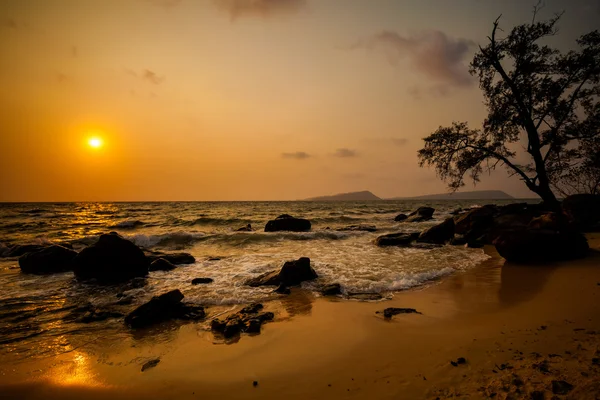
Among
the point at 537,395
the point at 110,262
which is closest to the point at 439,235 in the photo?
the point at 537,395

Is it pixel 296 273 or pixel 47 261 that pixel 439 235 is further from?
pixel 47 261

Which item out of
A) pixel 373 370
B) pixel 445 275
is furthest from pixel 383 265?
pixel 373 370

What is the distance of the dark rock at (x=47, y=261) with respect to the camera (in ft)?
39.9

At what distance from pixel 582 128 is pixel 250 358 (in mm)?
20053

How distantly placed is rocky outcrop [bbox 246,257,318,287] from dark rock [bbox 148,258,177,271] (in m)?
4.70

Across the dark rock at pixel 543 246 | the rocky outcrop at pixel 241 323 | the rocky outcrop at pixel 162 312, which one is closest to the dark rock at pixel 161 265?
the rocky outcrop at pixel 162 312

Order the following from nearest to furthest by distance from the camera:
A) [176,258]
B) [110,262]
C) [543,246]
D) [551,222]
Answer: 1. [543,246]
2. [110,262]
3. [551,222]
4. [176,258]

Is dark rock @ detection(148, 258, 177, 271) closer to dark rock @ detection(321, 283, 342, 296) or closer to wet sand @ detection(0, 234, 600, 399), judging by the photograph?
wet sand @ detection(0, 234, 600, 399)

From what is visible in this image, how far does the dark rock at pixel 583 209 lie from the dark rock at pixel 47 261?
27473mm

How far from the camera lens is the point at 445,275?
Answer: 32.8ft

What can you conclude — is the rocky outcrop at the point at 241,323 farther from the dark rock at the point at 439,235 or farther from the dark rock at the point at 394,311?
the dark rock at the point at 439,235

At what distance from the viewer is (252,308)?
23.5 ft

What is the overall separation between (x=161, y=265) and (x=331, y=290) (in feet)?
26.6

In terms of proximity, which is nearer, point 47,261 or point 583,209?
point 47,261
